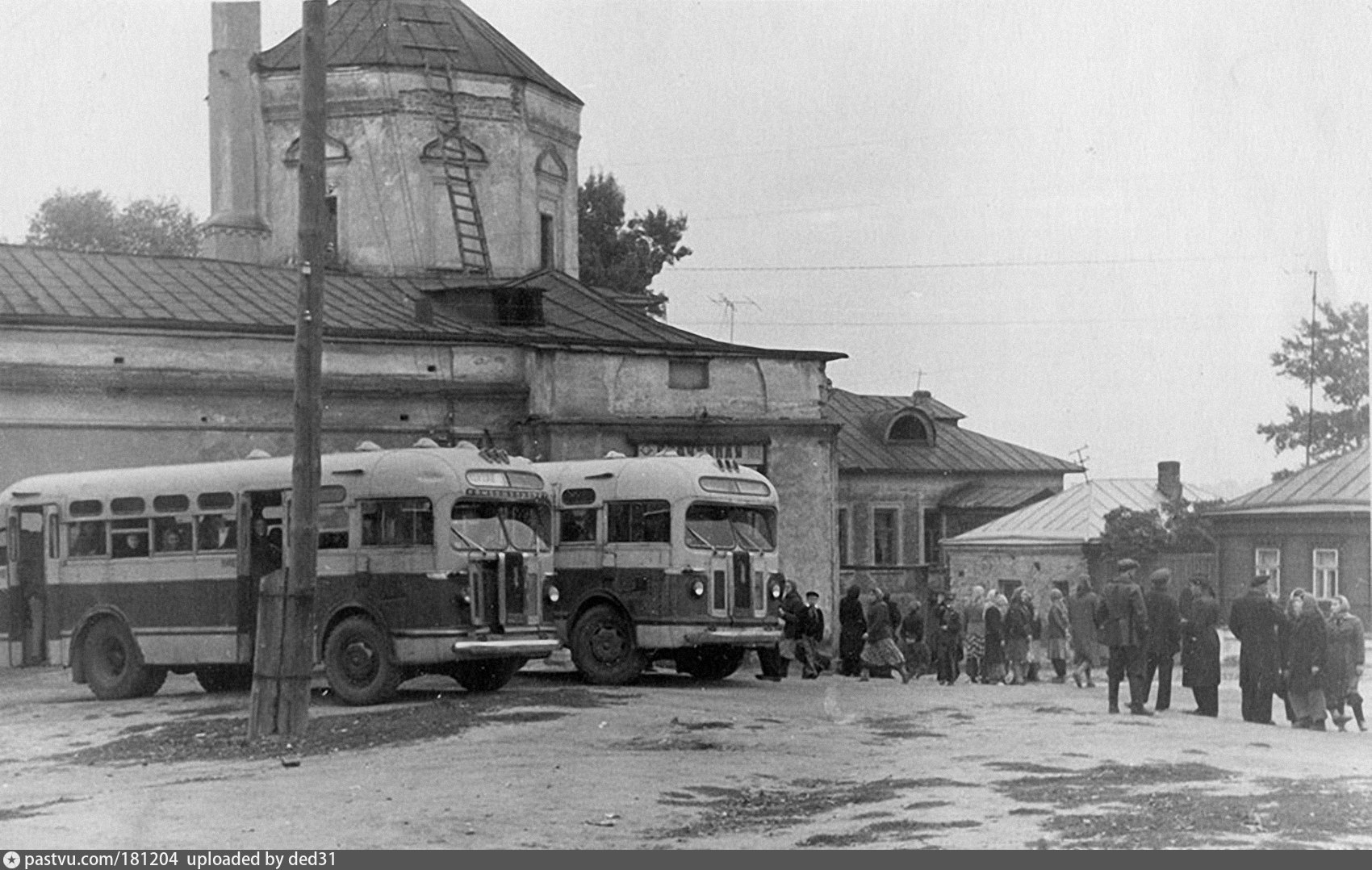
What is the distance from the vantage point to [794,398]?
3102 centimetres

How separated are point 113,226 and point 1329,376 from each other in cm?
3053

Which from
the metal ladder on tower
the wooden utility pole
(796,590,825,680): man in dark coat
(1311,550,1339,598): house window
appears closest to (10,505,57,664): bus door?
the wooden utility pole

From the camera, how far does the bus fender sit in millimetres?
19703

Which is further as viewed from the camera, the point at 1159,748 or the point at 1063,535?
the point at 1063,535

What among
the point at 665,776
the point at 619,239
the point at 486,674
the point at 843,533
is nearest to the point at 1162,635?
the point at 486,674

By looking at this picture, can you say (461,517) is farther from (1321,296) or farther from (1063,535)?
(1063,535)

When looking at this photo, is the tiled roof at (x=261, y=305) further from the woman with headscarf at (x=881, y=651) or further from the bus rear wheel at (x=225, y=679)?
the woman with headscarf at (x=881, y=651)

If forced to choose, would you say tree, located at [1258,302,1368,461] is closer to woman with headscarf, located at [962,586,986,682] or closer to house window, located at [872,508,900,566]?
woman with headscarf, located at [962,586,986,682]

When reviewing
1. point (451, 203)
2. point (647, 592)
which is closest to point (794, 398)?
point (451, 203)

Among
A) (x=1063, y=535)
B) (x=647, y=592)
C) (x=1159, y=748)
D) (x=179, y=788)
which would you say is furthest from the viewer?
(x=1063, y=535)

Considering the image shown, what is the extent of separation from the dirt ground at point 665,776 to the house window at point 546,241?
1775 centimetres

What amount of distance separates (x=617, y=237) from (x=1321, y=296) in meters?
34.9

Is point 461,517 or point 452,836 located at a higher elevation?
point 461,517

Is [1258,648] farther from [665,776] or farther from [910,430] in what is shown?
[910,430]
